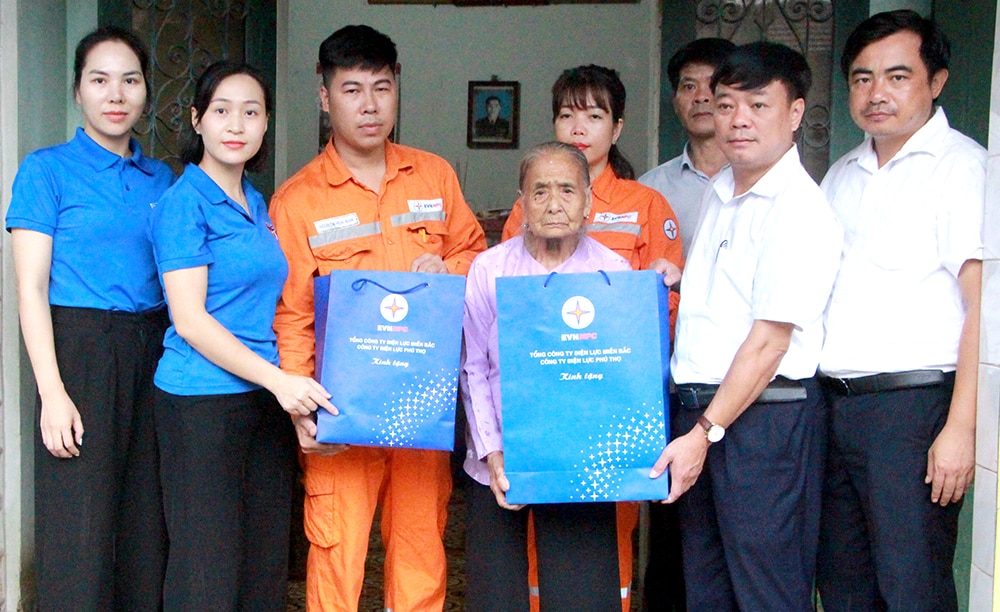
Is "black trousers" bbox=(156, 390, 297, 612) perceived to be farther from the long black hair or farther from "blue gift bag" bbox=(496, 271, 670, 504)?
the long black hair

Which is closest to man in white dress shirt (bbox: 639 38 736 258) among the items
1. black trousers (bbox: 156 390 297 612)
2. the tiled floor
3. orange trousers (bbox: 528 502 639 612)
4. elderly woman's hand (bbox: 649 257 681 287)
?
elderly woman's hand (bbox: 649 257 681 287)

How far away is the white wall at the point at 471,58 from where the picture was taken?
6875 millimetres

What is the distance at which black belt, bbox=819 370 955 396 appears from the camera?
2.30m

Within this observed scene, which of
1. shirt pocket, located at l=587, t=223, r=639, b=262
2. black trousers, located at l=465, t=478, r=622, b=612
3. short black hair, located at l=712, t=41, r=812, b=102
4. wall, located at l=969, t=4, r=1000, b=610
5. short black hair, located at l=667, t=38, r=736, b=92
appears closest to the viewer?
wall, located at l=969, t=4, r=1000, b=610

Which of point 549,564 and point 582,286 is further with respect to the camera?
point 549,564

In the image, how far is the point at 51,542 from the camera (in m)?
2.61

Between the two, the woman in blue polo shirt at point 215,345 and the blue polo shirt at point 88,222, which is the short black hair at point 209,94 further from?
the blue polo shirt at point 88,222

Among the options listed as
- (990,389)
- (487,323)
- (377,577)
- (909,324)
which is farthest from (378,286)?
(377,577)

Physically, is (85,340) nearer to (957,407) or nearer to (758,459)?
(758,459)

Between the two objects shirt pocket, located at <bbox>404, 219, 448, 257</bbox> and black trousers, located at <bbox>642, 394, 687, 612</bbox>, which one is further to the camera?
black trousers, located at <bbox>642, 394, 687, 612</bbox>

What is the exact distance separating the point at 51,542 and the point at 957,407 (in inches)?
92.4

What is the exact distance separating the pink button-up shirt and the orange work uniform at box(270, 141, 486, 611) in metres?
0.30

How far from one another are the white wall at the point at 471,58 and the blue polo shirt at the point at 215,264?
4.48 m

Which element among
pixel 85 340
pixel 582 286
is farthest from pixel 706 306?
pixel 85 340
